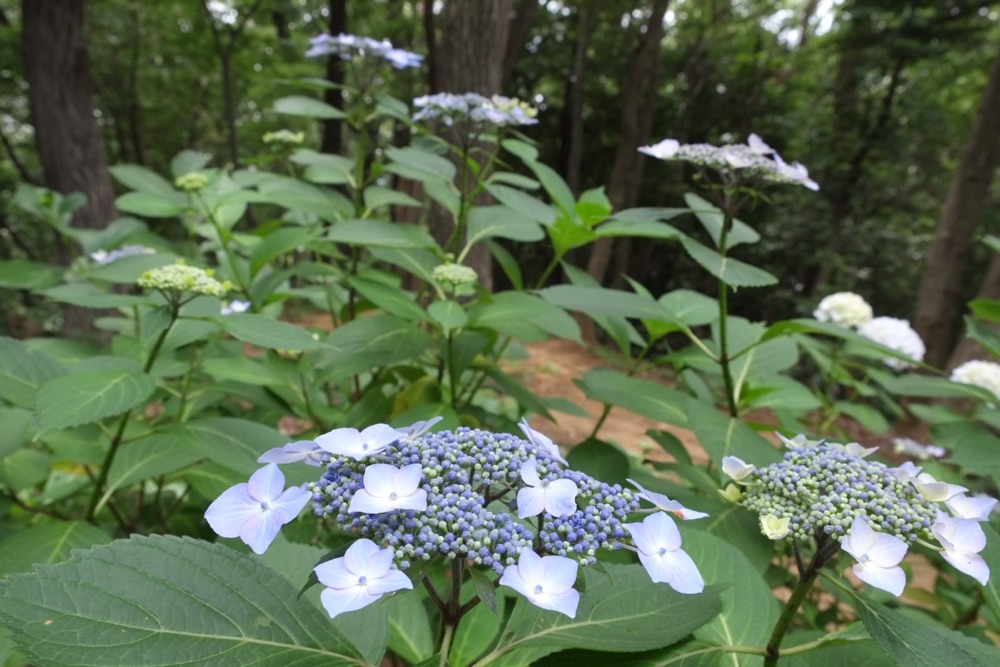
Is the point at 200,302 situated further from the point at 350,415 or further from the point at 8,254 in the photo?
the point at 8,254

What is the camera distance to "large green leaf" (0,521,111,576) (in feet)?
3.32

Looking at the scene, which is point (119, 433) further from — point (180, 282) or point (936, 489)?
point (936, 489)

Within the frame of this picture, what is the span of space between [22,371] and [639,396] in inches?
49.2

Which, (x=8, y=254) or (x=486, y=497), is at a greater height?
(x=486, y=497)

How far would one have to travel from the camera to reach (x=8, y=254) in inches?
371

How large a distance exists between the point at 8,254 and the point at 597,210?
36.7 ft

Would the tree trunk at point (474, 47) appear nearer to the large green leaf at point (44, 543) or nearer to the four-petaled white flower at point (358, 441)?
the large green leaf at point (44, 543)

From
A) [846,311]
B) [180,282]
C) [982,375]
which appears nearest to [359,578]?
[180,282]

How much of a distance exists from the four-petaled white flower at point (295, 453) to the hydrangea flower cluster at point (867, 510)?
1.69 feet

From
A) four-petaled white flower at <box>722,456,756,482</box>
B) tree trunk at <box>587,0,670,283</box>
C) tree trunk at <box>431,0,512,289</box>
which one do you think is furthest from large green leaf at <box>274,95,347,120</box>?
tree trunk at <box>587,0,670,283</box>

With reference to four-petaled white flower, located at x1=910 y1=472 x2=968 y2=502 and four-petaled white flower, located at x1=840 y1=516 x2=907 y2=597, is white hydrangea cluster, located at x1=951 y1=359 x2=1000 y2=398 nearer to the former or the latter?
four-petaled white flower, located at x1=910 y1=472 x2=968 y2=502

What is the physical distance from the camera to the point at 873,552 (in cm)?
66

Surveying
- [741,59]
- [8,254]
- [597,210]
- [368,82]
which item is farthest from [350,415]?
[741,59]

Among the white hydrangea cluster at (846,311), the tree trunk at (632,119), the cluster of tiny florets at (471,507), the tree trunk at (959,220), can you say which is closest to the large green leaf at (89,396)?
the cluster of tiny florets at (471,507)
